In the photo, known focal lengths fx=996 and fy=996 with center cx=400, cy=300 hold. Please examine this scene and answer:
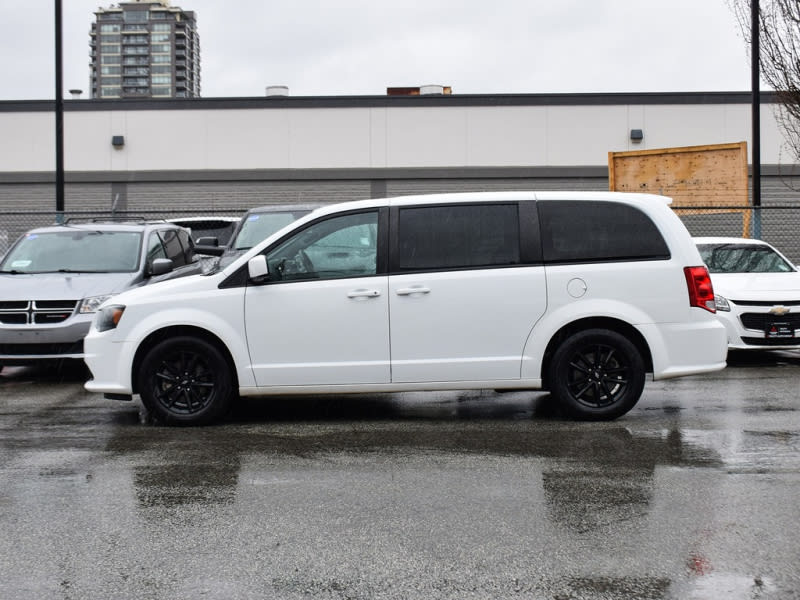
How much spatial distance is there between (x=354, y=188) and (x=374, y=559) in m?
24.2

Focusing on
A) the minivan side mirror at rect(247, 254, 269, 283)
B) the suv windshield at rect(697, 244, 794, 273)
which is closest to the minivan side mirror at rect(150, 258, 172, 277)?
the minivan side mirror at rect(247, 254, 269, 283)

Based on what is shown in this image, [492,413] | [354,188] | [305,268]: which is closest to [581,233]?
[492,413]

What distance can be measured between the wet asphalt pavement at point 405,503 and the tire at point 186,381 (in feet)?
0.55

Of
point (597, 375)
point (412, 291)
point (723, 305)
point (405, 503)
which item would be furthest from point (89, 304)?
point (723, 305)

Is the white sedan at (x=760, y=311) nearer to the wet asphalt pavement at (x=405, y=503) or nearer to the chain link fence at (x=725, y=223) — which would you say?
the wet asphalt pavement at (x=405, y=503)

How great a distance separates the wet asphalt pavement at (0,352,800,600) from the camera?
13.5ft

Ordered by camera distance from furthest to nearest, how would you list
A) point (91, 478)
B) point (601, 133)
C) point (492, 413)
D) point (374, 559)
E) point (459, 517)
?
point (601, 133), point (492, 413), point (91, 478), point (459, 517), point (374, 559)

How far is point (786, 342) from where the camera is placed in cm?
1064

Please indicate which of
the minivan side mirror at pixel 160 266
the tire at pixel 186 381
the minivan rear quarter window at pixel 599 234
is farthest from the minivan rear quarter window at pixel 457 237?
the minivan side mirror at pixel 160 266

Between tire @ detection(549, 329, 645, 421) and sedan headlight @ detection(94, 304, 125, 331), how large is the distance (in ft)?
11.0

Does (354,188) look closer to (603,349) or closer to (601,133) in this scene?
(601,133)

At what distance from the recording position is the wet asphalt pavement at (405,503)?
4.12m

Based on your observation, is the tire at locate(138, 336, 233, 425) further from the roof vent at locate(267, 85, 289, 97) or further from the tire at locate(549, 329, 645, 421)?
the roof vent at locate(267, 85, 289, 97)

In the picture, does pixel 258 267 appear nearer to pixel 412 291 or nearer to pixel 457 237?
pixel 412 291
